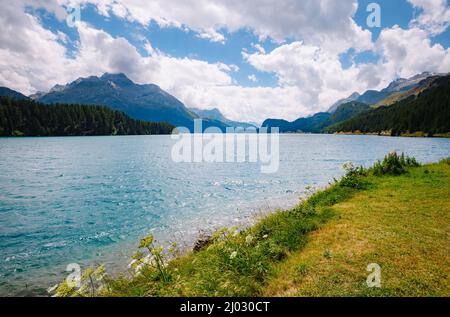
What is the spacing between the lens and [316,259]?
9570 millimetres

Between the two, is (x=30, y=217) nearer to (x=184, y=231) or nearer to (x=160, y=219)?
(x=160, y=219)

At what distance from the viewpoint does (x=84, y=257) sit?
46.9 feet

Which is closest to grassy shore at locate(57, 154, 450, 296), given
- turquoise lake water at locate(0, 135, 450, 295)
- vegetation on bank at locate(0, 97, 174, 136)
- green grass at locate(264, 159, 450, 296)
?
green grass at locate(264, 159, 450, 296)

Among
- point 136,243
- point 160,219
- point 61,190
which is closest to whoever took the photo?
point 136,243

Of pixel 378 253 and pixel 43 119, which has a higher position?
pixel 43 119

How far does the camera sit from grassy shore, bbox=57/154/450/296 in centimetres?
777

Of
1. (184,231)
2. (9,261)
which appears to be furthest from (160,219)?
(9,261)

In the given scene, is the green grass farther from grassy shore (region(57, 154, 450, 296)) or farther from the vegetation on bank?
the vegetation on bank

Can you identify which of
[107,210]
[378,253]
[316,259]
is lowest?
[107,210]

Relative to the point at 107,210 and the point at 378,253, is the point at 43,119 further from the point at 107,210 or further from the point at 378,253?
the point at 378,253

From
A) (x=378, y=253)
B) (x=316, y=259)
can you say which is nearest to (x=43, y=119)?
(x=316, y=259)

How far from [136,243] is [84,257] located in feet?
9.46
